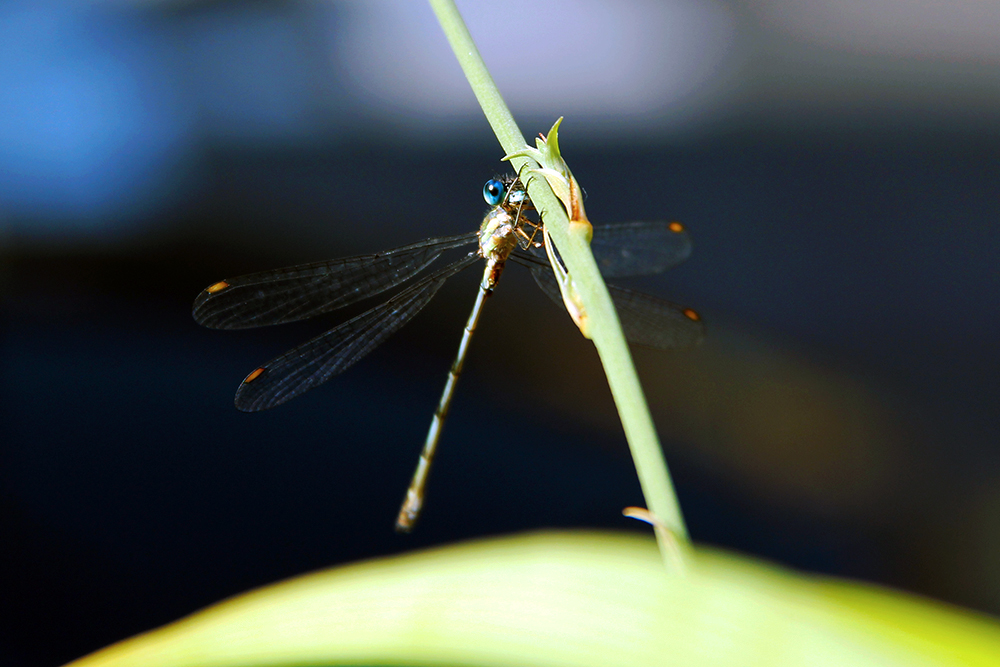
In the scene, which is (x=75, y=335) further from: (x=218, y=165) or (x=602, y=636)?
(x=602, y=636)

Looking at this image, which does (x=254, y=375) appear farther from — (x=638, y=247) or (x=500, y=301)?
(x=500, y=301)

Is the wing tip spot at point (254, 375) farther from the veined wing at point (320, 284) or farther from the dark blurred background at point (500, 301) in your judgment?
the dark blurred background at point (500, 301)

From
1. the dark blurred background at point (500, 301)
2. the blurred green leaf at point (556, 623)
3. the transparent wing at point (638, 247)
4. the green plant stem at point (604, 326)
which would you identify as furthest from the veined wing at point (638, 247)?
→ the dark blurred background at point (500, 301)

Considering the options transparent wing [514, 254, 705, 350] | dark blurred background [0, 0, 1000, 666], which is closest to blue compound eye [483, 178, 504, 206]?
transparent wing [514, 254, 705, 350]

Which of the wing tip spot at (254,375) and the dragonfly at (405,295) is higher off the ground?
the dragonfly at (405,295)

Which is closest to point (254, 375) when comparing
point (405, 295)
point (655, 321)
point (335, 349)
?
point (335, 349)

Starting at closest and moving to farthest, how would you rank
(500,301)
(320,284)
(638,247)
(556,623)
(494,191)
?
1. (556,623)
2. (494,191)
3. (320,284)
4. (638,247)
5. (500,301)
